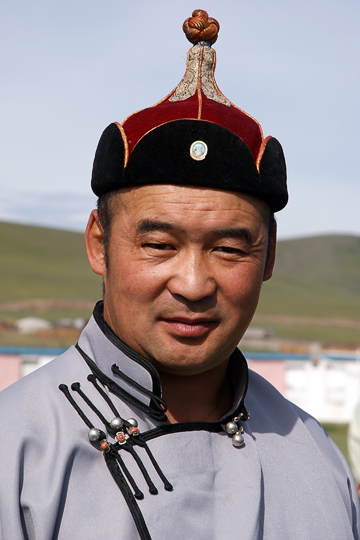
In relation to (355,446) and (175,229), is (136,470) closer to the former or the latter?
(175,229)

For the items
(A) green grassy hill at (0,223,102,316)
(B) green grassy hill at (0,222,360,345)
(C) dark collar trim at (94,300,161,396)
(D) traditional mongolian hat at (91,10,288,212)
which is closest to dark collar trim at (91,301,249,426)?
(C) dark collar trim at (94,300,161,396)

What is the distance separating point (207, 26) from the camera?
2432 millimetres

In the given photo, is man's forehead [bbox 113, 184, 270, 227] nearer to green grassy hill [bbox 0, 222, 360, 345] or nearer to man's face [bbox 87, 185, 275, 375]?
man's face [bbox 87, 185, 275, 375]

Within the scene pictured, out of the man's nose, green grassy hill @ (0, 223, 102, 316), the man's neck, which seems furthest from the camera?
green grassy hill @ (0, 223, 102, 316)

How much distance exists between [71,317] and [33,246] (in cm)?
2923

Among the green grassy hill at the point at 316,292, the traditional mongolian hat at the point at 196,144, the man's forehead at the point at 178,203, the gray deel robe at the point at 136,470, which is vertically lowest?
the green grassy hill at the point at 316,292

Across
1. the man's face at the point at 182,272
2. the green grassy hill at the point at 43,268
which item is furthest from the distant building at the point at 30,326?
the man's face at the point at 182,272

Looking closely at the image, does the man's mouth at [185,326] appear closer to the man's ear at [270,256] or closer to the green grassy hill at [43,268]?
the man's ear at [270,256]

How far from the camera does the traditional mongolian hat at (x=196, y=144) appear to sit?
2234 mm

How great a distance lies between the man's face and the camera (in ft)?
7.22

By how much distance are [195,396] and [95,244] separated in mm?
613

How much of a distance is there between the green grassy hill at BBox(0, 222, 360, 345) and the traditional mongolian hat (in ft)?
166

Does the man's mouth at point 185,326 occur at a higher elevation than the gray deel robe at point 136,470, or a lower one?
higher

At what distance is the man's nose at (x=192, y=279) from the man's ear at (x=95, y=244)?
14.1 inches
